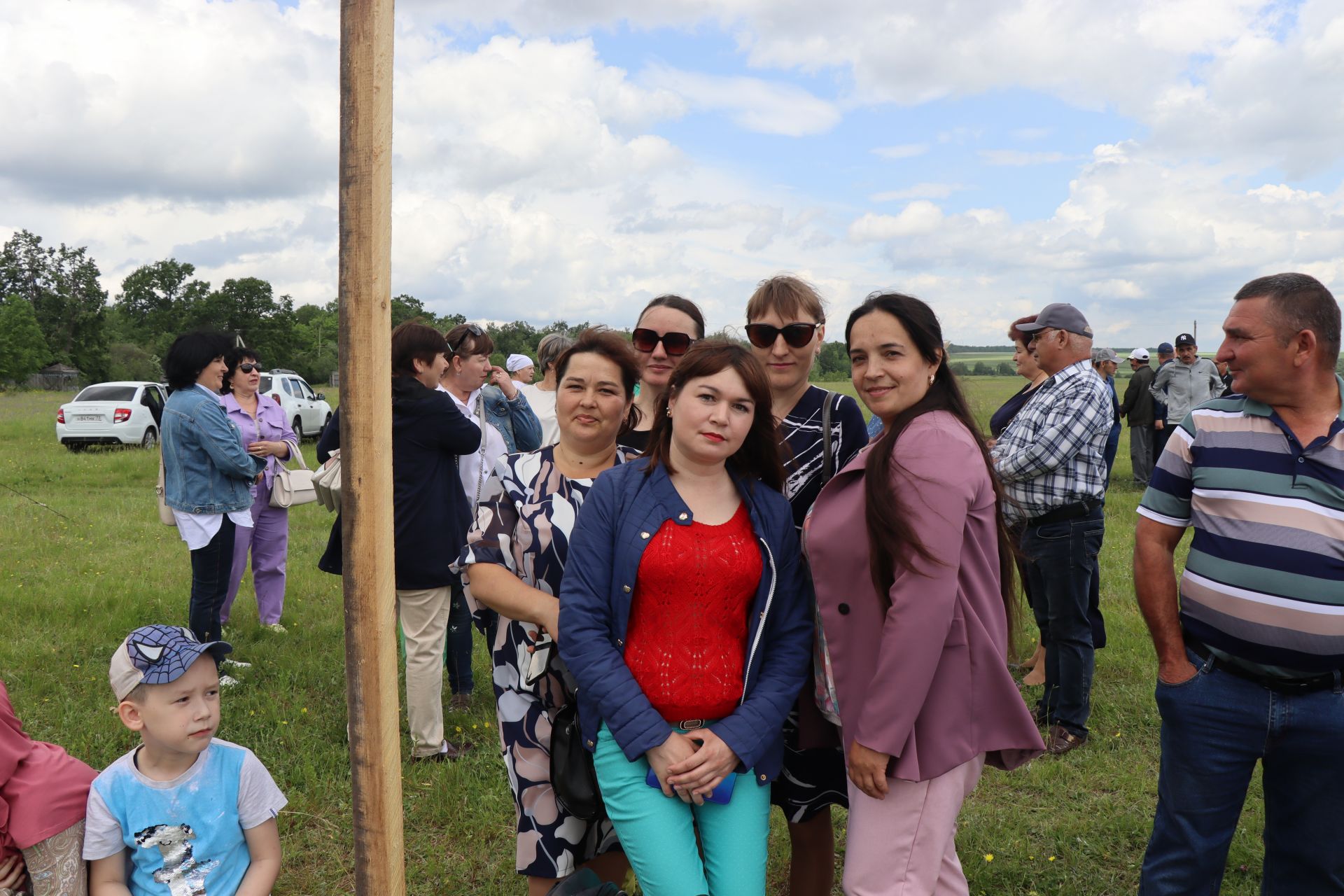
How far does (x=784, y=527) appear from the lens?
7.97ft

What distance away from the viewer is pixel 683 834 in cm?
220

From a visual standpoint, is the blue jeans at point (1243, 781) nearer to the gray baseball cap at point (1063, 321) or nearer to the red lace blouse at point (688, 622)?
the red lace blouse at point (688, 622)

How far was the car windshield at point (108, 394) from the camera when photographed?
18.0m

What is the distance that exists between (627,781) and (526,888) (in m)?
1.69

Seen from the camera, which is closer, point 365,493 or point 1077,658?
point 365,493

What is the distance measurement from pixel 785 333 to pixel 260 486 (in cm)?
459

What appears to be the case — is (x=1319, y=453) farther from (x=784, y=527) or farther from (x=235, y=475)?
(x=235, y=475)

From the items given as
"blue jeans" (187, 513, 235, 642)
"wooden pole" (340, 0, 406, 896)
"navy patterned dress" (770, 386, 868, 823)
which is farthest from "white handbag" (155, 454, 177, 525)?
"navy patterned dress" (770, 386, 868, 823)

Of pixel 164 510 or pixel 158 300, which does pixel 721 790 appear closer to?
pixel 164 510

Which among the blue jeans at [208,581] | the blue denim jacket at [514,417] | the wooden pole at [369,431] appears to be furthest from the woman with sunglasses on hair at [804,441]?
the blue jeans at [208,581]

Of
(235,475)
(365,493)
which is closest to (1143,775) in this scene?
(365,493)

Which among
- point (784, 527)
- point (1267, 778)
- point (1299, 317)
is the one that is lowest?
point (1267, 778)

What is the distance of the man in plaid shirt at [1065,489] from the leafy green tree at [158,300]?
75.9 meters

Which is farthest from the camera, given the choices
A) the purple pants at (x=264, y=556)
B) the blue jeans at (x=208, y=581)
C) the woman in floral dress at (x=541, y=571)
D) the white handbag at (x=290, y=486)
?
the white handbag at (x=290, y=486)
